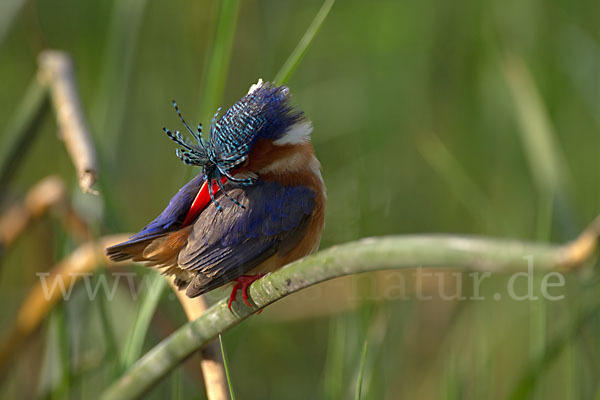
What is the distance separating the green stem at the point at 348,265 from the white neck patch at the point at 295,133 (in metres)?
0.34

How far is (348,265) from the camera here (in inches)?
36.2

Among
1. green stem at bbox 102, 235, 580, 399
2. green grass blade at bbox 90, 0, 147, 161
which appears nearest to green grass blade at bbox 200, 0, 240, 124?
green stem at bbox 102, 235, 580, 399

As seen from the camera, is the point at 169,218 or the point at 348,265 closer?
the point at 348,265

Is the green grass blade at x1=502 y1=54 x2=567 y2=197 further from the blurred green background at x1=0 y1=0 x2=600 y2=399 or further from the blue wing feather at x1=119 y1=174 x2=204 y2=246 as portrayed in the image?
the blue wing feather at x1=119 y1=174 x2=204 y2=246

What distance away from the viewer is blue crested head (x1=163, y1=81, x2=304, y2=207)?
4.06 feet

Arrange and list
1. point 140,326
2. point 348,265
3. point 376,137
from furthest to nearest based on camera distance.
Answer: point 376,137
point 140,326
point 348,265

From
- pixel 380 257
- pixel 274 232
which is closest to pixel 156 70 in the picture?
pixel 274 232

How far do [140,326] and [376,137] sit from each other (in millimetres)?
1297

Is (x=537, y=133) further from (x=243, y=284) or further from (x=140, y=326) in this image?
(x=140, y=326)

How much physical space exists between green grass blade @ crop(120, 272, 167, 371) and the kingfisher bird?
7 cm

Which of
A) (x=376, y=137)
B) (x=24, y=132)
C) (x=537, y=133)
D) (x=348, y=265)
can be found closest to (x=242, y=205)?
(x=348, y=265)

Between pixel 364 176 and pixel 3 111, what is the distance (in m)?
2.48

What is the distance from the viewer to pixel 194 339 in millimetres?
1236

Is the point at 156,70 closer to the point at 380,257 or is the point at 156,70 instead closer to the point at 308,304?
the point at 308,304
